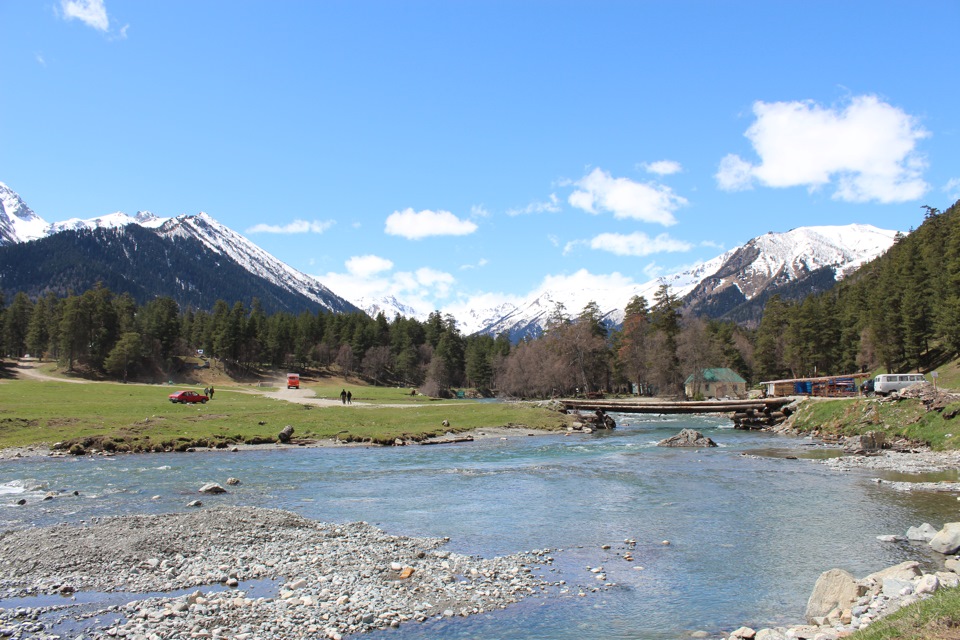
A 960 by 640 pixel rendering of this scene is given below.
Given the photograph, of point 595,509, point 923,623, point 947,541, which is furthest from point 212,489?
point 947,541

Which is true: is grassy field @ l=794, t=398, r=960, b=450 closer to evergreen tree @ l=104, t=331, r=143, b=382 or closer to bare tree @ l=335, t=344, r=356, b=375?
evergreen tree @ l=104, t=331, r=143, b=382

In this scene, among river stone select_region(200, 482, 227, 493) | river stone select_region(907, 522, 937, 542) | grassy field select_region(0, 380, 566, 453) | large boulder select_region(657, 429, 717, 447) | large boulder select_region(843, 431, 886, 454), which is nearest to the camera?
river stone select_region(907, 522, 937, 542)

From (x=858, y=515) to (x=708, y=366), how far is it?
104m

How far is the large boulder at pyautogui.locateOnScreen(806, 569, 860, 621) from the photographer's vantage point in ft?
40.3

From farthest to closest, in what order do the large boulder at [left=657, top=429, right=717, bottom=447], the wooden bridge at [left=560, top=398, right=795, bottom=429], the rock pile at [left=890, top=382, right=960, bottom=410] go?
the wooden bridge at [left=560, top=398, right=795, bottom=429] < the large boulder at [left=657, top=429, right=717, bottom=447] < the rock pile at [left=890, top=382, right=960, bottom=410]

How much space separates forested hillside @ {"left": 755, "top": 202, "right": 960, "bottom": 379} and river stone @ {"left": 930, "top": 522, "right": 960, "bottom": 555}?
67.5m

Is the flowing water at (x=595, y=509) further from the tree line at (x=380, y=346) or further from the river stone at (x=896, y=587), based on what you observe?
the tree line at (x=380, y=346)

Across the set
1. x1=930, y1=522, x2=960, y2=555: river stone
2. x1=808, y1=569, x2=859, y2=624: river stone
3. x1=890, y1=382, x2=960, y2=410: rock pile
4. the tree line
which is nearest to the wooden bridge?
x1=890, y1=382, x2=960, y2=410: rock pile

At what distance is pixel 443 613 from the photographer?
1318 centimetres

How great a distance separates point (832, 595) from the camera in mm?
12539

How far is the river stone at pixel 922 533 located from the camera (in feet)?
59.0

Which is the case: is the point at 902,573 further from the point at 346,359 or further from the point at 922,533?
the point at 346,359

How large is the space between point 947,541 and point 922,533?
5.38 feet

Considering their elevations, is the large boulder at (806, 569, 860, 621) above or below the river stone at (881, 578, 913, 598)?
below
